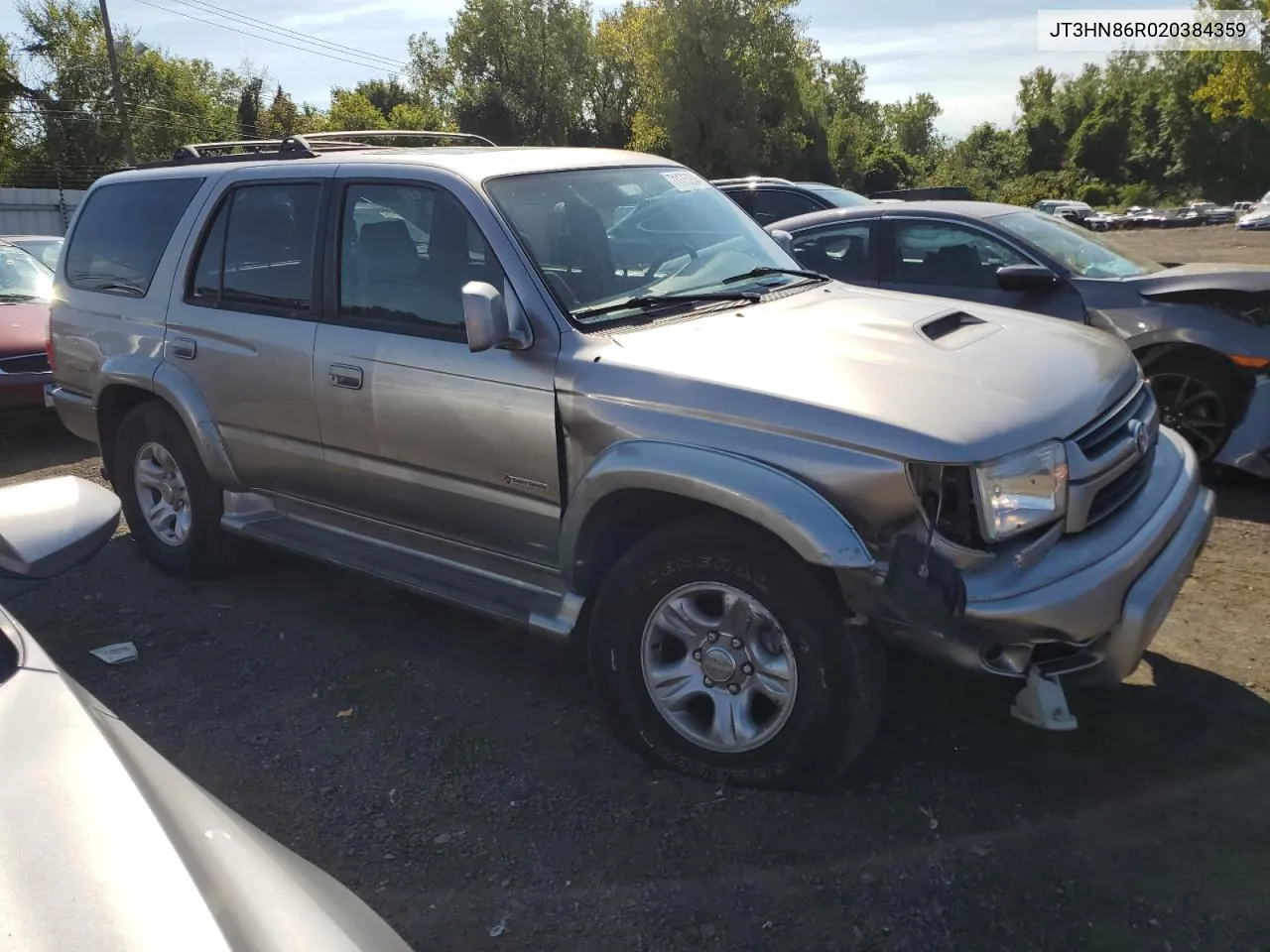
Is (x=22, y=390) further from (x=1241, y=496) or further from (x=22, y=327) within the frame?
(x=1241, y=496)

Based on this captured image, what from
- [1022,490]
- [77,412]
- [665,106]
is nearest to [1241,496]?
[1022,490]

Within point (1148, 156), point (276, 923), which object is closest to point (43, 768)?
point (276, 923)

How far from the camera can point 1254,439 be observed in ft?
18.6

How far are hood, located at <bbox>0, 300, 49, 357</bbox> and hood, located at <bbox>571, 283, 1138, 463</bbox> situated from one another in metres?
6.54

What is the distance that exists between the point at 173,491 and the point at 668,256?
2802mm

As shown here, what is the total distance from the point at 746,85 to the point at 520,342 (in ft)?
141

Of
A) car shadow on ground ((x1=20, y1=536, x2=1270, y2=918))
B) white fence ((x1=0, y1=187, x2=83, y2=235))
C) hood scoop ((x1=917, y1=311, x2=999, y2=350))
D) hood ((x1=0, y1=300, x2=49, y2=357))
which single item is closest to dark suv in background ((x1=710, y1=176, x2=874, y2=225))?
hood ((x1=0, y1=300, x2=49, y2=357))

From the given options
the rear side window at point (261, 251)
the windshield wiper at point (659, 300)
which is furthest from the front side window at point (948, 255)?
the rear side window at point (261, 251)

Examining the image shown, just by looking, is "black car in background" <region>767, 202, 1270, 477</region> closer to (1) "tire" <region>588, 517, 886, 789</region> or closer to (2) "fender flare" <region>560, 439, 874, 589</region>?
(2) "fender flare" <region>560, 439, 874, 589</region>

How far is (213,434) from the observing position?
475 centimetres

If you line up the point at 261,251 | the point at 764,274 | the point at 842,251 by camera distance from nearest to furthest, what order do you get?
the point at 764,274, the point at 261,251, the point at 842,251

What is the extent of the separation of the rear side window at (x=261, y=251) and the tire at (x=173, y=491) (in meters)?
0.68

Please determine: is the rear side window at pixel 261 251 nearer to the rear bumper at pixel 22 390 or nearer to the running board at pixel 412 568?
the running board at pixel 412 568

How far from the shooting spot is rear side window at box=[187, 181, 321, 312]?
4.37 metres
